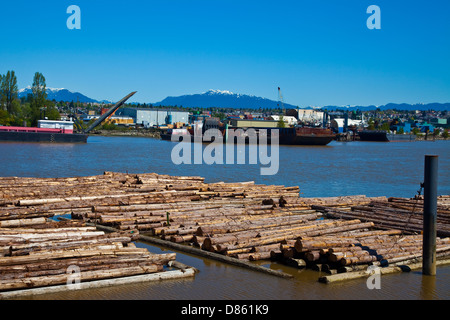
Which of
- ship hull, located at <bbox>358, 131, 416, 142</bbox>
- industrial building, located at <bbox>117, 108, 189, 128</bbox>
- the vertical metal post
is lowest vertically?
ship hull, located at <bbox>358, 131, 416, 142</bbox>

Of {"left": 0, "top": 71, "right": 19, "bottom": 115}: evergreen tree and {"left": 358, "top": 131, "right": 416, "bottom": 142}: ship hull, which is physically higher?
{"left": 0, "top": 71, "right": 19, "bottom": 115}: evergreen tree

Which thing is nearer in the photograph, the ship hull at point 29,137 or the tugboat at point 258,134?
the ship hull at point 29,137

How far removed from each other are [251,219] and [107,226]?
3157mm

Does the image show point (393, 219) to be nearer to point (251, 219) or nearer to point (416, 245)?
point (416, 245)

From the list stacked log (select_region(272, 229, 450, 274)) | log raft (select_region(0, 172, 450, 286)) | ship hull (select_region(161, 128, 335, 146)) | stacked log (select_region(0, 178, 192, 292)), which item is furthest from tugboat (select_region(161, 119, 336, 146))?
stacked log (select_region(0, 178, 192, 292))

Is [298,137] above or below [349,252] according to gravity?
above

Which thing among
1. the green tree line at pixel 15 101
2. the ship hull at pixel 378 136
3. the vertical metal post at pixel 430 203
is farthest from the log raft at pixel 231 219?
the ship hull at pixel 378 136

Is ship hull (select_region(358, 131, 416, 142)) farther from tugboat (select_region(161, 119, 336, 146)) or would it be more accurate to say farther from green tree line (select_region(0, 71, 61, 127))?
green tree line (select_region(0, 71, 61, 127))

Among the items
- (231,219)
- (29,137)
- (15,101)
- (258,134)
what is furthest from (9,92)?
(231,219)

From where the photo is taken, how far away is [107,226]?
10938 millimetres

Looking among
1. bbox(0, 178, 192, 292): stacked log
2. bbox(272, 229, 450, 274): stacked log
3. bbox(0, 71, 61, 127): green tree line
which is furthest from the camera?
bbox(0, 71, 61, 127): green tree line

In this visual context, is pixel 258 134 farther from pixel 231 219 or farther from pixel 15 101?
pixel 231 219

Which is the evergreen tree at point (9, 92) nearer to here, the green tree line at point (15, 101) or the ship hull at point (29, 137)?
the green tree line at point (15, 101)
